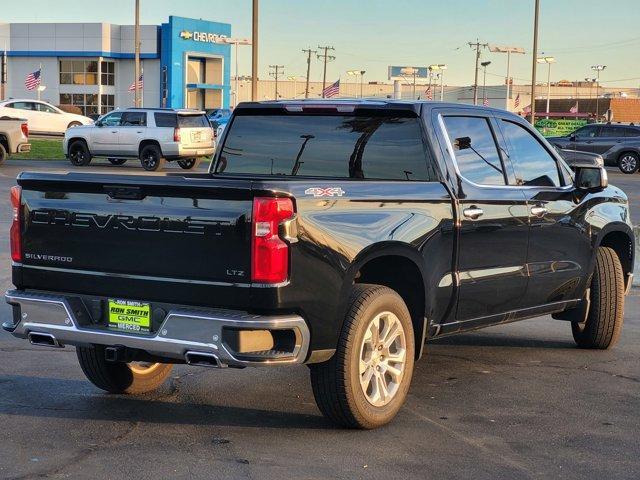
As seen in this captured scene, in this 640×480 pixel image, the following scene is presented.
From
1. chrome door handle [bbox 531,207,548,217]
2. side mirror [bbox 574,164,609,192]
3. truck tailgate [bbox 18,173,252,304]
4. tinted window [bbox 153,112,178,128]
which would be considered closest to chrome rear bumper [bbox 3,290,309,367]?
truck tailgate [bbox 18,173,252,304]

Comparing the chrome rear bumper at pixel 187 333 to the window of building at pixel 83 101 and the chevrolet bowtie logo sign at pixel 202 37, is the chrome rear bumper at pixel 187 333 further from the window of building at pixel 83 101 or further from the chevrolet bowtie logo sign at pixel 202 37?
the window of building at pixel 83 101

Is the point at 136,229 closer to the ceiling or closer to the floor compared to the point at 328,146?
closer to the floor

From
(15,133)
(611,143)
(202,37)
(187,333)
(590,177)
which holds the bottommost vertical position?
(187,333)

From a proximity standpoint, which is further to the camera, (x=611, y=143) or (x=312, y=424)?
(x=611, y=143)

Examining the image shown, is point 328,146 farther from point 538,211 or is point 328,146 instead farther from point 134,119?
point 134,119

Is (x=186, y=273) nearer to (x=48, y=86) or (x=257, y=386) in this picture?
(x=257, y=386)

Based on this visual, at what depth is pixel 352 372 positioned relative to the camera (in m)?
5.92

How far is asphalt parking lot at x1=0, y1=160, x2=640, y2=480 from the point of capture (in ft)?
17.9

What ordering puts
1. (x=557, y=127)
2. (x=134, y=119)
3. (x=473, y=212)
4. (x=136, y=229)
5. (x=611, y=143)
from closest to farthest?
(x=136, y=229)
(x=473, y=212)
(x=134, y=119)
(x=611, y=143)
(x=557, y=127)

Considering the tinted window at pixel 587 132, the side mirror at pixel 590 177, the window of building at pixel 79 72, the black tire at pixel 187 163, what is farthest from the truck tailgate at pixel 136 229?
the window of building at pixel 79 72

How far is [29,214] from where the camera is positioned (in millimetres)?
6148

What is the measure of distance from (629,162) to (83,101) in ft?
200

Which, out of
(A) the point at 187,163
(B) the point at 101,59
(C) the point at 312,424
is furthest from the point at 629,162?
(B) the point at 101,59

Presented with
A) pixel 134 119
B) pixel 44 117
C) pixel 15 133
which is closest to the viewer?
pixel 15 133
